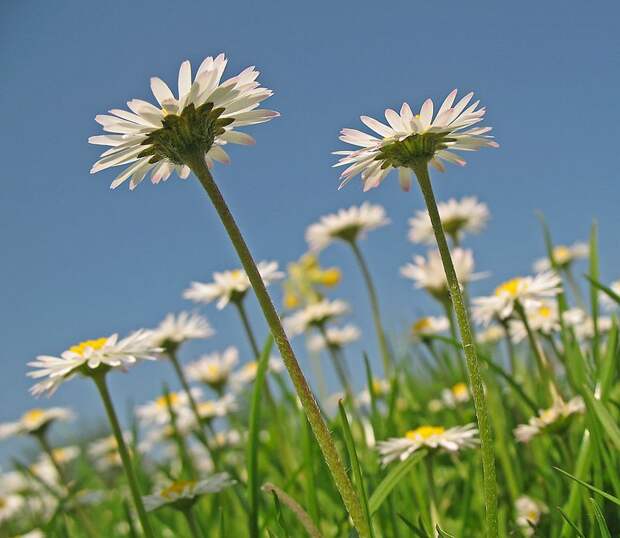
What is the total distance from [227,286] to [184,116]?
6.57 ft

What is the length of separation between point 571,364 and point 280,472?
132 cm

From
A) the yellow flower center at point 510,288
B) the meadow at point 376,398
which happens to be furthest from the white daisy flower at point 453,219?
the yellow flower center at point 510,288

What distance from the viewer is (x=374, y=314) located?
3816mm

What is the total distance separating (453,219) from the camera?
14.3ft

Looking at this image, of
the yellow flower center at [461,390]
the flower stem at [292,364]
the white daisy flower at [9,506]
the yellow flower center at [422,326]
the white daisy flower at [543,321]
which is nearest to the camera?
the flower stem at [292,364]

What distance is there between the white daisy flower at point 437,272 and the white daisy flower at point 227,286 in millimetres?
669

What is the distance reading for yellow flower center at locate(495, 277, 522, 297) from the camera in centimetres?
280

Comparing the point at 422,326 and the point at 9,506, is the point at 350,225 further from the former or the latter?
the point at 9,506

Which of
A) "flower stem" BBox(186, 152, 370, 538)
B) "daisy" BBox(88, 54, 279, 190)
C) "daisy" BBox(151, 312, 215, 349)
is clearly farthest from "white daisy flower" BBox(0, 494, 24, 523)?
"flower stem" BBox(186, 152, 370, 538)

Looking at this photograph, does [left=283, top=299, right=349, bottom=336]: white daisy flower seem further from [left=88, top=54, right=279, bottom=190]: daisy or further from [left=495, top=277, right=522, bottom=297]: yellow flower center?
[left=88, top=54, right=279, bottom=190]: daisy

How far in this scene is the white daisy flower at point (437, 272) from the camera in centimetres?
353

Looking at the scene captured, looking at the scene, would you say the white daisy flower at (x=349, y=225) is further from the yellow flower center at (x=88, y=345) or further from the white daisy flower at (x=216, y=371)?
the yellow flower center at (x=88, y=345)

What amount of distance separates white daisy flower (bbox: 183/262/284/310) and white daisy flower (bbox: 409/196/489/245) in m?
0.94

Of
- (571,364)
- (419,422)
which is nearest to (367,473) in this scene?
(571,364)
